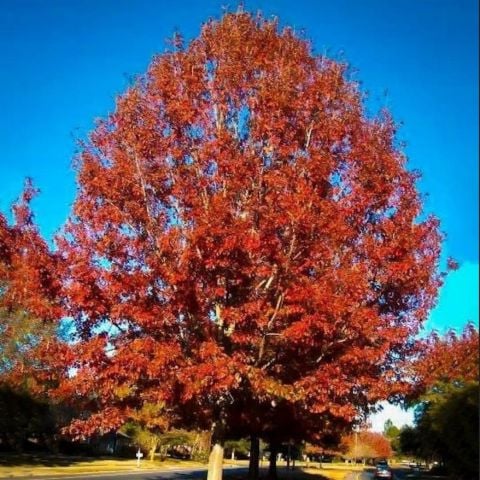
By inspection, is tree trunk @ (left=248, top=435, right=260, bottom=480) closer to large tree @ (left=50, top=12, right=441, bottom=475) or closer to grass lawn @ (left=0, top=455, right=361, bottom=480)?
grass lawn @ (left=0, top=455, right=361, bottom=480)

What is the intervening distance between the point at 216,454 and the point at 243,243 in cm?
676

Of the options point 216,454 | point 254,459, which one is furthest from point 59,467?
point 216,454

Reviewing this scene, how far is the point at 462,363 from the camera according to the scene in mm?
20391

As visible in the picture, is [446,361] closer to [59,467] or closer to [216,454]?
[216,454]

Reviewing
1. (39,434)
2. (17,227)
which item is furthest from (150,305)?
(39,434)

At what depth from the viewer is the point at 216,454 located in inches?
615

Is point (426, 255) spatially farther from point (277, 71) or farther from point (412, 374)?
point (277, 71)

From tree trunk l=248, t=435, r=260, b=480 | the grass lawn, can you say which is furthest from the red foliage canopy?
the grass lawn

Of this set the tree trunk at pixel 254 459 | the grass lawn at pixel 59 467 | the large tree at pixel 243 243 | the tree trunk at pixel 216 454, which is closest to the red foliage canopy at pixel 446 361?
the large tree at pixel 243 243

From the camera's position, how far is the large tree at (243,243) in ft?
40.3

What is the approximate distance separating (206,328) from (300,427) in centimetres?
1233

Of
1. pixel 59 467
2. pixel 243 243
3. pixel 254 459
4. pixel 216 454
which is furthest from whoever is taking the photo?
pixel 59 467

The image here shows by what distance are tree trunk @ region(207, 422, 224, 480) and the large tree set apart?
0.09m

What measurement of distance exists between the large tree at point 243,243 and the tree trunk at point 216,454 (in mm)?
86
